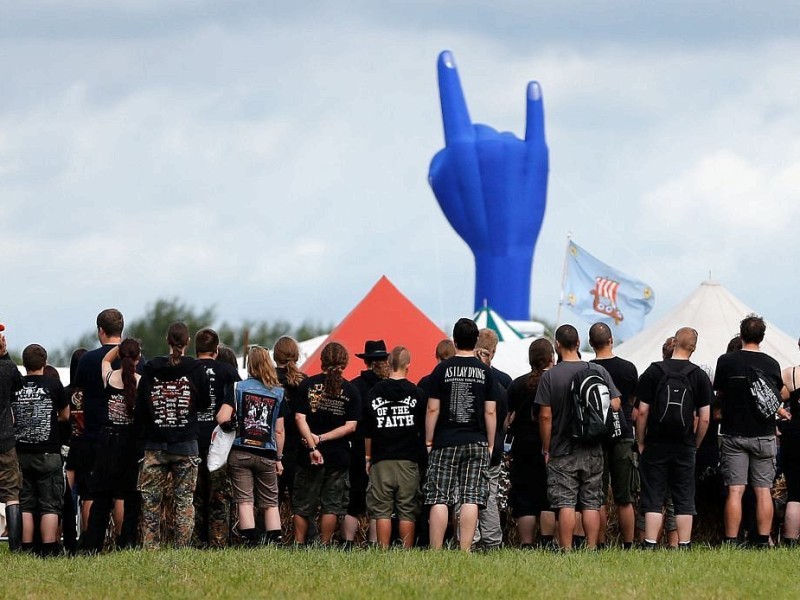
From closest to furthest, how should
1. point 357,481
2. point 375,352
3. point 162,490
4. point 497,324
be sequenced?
1. point 162,490
2. point 375,352
3. point 357,481
4. point 497,324

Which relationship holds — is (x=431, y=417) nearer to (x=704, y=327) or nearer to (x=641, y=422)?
(x=641, y=422)

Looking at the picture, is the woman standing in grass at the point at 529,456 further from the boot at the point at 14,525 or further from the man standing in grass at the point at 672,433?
the boot at the point at 14,525

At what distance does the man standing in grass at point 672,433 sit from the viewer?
9.48m

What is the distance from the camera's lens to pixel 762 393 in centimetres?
966

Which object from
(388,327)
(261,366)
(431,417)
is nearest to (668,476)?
(431,417)

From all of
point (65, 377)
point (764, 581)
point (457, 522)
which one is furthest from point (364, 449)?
point (65, 377)

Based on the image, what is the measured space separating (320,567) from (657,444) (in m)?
2.81

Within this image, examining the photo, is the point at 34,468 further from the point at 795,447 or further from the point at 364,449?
the point at 795,447

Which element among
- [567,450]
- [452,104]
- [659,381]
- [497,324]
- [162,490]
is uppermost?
[452,104]

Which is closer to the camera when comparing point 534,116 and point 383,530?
point 383,530

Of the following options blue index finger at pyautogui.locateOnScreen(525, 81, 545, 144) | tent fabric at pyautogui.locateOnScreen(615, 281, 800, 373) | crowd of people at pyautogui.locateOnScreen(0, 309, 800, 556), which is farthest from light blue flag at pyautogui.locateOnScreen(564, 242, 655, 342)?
crowd of people at pyautogui.locateOnScreen(0, 309, 800, 556)

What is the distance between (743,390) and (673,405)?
62cm

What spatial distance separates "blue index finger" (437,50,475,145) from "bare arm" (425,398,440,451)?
21.1 meters

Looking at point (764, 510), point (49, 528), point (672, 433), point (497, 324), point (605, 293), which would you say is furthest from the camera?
point (605, 293)
